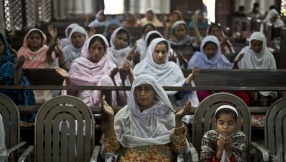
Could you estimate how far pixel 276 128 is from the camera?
14.1 feet

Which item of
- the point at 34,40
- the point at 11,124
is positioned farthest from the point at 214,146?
the point at 34,40

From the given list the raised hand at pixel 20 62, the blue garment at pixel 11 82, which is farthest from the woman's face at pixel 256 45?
the raised hand at pixel 20 62

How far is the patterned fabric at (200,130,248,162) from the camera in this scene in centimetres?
397

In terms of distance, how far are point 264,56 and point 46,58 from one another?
9.42ft

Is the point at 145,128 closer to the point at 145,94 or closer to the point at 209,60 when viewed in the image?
the point at 145,94

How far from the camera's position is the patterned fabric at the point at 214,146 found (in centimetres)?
397

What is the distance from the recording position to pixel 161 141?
13.2 ft

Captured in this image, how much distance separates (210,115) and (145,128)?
0.55 metres

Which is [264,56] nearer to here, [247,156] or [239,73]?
[239,73]

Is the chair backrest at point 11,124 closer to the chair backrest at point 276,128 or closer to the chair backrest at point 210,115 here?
the chair backrest at point 210,115

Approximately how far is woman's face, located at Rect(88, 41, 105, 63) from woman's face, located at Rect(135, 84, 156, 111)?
1675 millimetres

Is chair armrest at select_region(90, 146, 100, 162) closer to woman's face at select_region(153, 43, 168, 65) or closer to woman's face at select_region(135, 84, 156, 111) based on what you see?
woman's face at select_region(135, 84, 156, 111)

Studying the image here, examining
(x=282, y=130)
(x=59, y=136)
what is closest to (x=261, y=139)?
(x=282, y=130)

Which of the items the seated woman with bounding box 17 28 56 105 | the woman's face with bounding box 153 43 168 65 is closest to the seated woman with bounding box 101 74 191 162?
the woman's face with bounding box 153 43 168 65
